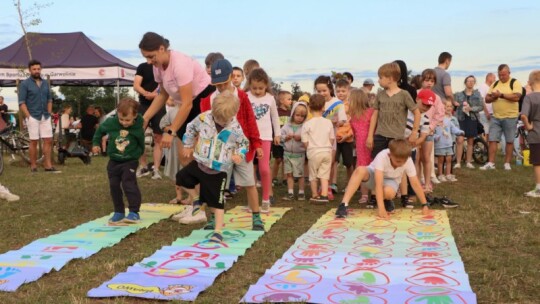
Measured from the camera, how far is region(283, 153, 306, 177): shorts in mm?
7508

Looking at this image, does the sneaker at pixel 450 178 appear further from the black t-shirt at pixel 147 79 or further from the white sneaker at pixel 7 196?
the white sneaker at pixel 7 196

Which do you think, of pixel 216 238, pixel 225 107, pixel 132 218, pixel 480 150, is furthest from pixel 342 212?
pixel 480 150

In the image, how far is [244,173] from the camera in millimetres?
5410

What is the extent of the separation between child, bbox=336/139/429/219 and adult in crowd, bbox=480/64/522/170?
530cm

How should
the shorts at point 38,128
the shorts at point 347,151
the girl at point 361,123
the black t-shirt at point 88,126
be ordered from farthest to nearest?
the black t-shirt at point 88,126
the shorts at point 38,128
the shorts at point 347,151
the girl at point 361,123

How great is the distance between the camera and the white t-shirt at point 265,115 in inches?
256

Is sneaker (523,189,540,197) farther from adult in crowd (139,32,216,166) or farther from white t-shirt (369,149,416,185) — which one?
adult in crowd (139,32,216,166)

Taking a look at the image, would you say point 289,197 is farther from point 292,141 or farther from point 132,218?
point 132,218

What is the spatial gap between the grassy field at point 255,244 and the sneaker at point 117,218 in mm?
384

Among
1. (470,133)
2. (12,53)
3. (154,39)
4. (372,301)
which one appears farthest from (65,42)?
(372,301)

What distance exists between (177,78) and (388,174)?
2.52m

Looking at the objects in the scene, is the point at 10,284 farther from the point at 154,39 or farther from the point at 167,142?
the point at 154,39

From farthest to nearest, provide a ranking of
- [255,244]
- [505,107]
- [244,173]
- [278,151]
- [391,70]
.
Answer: [505,107] < [278,151] < [391,70] < [244,173] < [255,244]

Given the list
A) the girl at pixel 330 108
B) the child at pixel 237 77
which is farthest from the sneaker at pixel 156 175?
the girl at pixel 330 108
